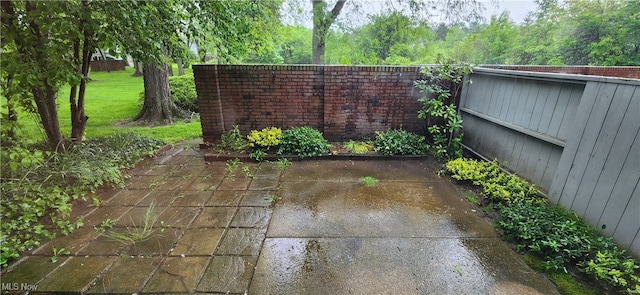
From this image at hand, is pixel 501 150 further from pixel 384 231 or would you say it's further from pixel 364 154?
pixel 384 231

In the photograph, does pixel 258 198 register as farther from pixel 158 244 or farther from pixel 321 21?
pixel 321 21

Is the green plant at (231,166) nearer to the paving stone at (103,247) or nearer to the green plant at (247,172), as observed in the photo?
the green plant at (247,172)

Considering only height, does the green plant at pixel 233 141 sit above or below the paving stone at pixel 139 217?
above

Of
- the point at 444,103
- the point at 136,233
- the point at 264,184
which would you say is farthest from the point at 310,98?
the point at 136,233

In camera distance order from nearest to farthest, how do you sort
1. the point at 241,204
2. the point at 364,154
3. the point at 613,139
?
the point at 613,139, the point at 241,204, the point at 364,154

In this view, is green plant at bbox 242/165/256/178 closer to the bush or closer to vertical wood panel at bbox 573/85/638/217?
vertical wood panel at bbox 573/85/638/217

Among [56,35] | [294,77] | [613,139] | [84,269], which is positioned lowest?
[84,269]

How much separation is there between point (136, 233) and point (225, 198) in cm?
97

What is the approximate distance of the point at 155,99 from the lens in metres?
6.86

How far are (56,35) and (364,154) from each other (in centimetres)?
427

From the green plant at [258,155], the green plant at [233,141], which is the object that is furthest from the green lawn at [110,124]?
the green plant at [258,155]

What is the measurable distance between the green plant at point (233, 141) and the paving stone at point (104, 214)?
6.49 feet

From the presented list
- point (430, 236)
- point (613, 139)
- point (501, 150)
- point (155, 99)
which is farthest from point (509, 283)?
point (155, 99)

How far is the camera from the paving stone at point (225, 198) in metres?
3.18
